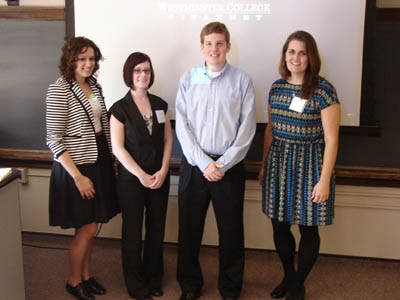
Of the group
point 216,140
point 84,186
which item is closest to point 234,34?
point 216,140

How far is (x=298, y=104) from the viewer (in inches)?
88.2

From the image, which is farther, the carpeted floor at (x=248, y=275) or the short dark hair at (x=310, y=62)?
the carpeted floor at (x=248, y=275)

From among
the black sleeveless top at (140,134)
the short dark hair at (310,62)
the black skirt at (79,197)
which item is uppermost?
the short dark hair at (310,62)

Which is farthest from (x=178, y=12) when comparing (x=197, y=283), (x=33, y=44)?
(x=197, y=283)

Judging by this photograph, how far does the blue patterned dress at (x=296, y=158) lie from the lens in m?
2.27

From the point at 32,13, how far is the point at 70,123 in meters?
1.25

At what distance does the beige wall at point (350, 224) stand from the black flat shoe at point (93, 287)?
73 cm

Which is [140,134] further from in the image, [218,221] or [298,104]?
[298,104]

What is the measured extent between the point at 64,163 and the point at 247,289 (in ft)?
4.45

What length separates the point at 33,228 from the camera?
3.49 metres

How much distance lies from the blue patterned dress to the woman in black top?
0.63 meters

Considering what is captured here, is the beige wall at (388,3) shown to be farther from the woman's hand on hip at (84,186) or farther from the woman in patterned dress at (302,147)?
the woman's hand on hip at (84,186)

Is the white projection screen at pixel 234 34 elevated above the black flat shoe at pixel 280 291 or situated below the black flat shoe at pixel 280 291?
above

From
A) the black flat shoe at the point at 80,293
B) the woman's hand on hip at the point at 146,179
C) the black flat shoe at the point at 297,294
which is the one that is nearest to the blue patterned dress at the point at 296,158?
the black flat shoe at the point at 297,294
